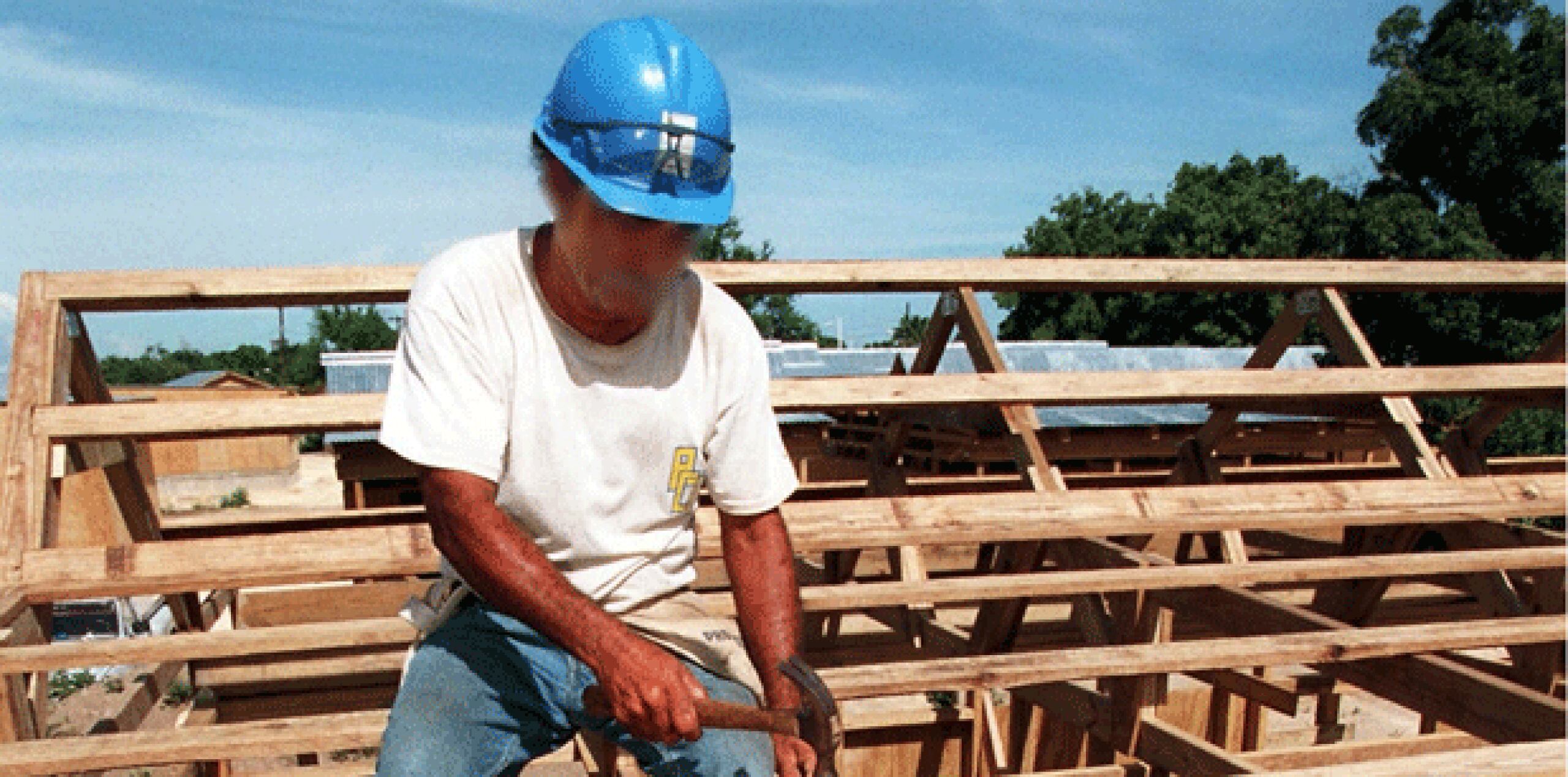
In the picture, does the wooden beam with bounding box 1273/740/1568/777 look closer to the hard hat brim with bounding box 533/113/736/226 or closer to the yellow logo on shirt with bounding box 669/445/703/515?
the yellow logo on shirt with bounding box 669/445/703/515

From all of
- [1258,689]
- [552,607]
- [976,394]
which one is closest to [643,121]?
[552,607]

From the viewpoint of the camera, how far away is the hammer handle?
1.57m

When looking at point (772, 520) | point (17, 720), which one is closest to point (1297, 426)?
point (772, 520)

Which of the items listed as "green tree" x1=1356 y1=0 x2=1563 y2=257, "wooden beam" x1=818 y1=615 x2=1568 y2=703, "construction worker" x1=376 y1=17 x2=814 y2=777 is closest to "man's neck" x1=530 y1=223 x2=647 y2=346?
"construction worker" x1=376 y1=17 x2=814 y2=777

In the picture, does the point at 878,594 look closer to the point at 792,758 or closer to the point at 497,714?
the point at 792,758

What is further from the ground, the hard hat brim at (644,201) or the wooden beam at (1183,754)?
the hard hat brim at (644,201)

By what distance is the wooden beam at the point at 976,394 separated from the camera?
3131 millimetres

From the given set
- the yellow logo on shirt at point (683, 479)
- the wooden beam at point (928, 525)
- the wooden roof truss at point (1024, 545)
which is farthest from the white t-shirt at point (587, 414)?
the wooden beam at point (928, 525)

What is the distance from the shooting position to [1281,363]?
12.9 m

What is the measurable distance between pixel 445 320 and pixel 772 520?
679 mm

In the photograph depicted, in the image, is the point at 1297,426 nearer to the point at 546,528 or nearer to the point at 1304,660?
the point at 1304,660

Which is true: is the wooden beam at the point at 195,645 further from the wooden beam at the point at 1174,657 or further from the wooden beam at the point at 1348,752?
the wooden beam at the point at 1348,752

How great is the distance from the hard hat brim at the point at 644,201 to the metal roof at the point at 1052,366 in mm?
6296

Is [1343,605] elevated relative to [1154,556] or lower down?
lower down
